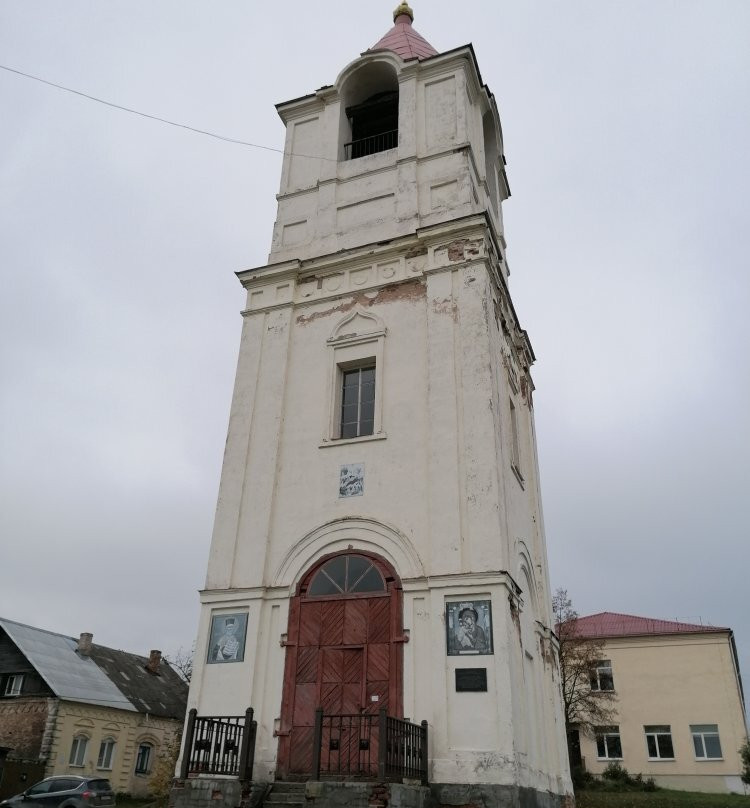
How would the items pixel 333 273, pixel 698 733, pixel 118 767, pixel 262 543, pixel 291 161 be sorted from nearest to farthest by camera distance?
1. pixel 262 543
2. pixel 333 273
3. pixel 291 161
4. pixel 118 767
5. pixel 698 733

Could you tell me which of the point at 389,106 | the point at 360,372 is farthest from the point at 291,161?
the point at 360,372

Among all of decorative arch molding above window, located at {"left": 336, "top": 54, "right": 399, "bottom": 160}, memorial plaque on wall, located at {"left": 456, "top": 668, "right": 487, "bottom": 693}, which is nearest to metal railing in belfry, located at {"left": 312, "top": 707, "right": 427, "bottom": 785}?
memorial plaque on wall, located at {"left": 456, "top": 668, "right": 487, "bottom": 693}

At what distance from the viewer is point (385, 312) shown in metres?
14.8

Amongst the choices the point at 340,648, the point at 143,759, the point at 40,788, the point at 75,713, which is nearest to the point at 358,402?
the point at 340,648

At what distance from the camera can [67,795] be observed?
20.1 metres

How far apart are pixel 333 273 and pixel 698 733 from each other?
30690mm

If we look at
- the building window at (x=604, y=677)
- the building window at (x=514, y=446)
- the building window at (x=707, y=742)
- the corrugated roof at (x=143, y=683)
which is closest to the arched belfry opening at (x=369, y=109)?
the building window at (x=514, y=446)

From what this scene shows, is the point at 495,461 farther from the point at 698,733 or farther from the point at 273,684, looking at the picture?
the point at 698,733

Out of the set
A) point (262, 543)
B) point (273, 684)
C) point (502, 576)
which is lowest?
point (273, 684)

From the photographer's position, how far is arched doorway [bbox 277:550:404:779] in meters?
11.2

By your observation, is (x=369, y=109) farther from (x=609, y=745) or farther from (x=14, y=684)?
(x=609, y=745)

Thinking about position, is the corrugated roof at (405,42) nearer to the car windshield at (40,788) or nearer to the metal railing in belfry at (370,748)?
the metal railing in belfry at (370,748)

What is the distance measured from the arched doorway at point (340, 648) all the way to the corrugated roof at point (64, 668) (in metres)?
19.8

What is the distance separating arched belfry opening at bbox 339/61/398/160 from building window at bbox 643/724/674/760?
31.1 m
